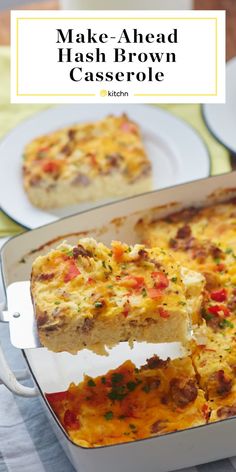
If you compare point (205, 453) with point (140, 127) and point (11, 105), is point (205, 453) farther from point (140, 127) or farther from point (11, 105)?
point (11, 105)

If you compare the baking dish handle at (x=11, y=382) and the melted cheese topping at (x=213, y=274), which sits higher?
the melted cheese topping at (x=213, y=274)

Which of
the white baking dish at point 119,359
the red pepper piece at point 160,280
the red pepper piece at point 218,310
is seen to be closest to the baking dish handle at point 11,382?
the white baking dish at point 119,359

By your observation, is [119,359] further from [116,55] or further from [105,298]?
[116,55]

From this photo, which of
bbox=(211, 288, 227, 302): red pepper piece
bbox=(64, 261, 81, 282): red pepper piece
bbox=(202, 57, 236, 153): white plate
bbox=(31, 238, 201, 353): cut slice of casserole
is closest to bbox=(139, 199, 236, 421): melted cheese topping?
bbox=(211, 288, 227, 302): red pepper piece

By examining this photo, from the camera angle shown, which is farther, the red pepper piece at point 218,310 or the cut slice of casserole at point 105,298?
the red pepper piece at point 218,310

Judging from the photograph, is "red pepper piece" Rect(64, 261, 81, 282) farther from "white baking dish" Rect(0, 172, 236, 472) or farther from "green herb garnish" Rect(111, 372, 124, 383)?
"green herb garnish" Rect(111, 372, 124, 383)

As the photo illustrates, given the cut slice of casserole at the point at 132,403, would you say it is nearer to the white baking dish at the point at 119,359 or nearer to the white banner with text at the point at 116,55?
the white baking dish at the point at 119,359
